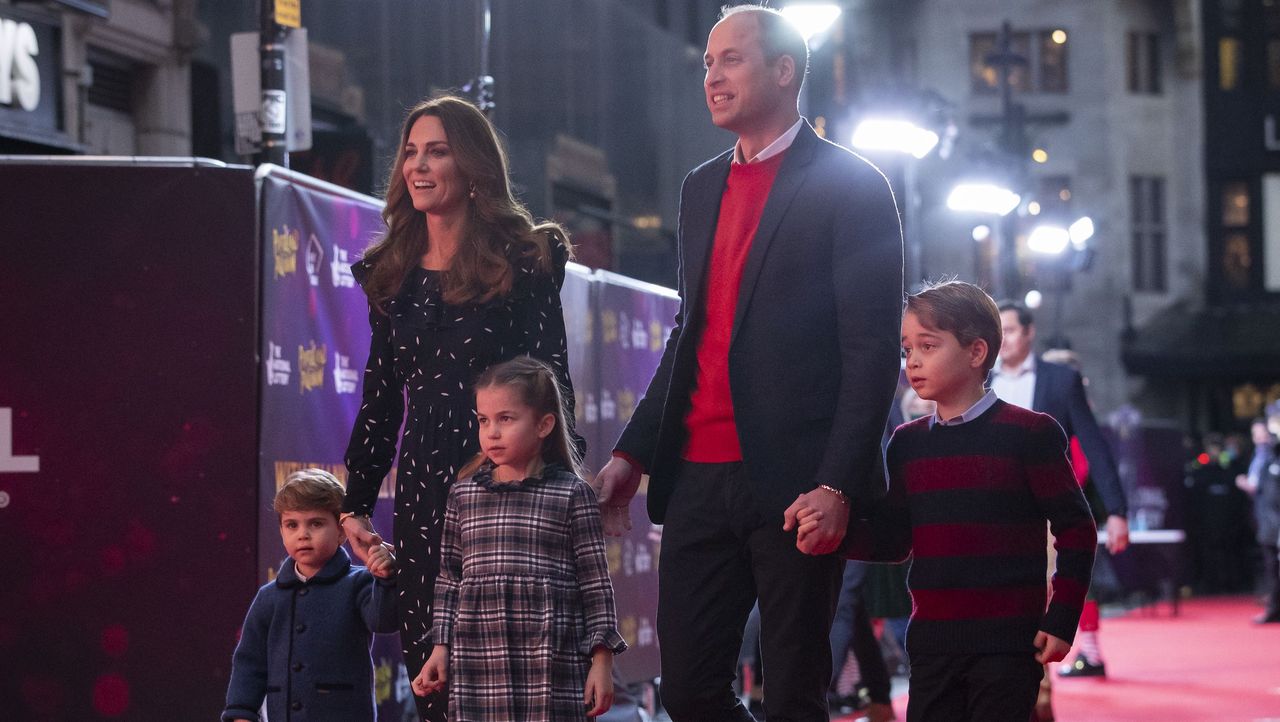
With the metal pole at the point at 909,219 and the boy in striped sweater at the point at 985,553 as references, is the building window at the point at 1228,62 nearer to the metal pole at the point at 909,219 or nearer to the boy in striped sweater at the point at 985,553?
the metal pole at the point at 909,219

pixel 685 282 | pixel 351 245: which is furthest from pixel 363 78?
pixel 685 282

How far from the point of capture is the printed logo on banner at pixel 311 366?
670cm

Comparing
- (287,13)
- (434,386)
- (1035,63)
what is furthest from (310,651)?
(1035,63)

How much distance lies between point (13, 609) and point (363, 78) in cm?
979

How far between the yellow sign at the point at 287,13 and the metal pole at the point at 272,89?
2cm

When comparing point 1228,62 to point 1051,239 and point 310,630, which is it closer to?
point 1051,239

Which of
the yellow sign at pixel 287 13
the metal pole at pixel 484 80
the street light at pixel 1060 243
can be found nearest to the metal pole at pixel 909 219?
the street light at pixel 1060 243

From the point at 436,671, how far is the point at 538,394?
2.52 ft

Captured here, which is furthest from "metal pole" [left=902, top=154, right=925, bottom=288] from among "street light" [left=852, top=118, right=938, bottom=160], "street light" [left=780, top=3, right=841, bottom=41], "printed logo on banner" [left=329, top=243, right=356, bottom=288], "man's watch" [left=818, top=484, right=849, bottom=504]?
"man's watch" [left=818, top=484, right=849, bottom=504]

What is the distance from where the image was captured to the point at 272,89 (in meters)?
8.85

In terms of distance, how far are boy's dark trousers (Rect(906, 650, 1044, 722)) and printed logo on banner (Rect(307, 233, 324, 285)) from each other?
127 inches

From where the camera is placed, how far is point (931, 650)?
14.9 feet

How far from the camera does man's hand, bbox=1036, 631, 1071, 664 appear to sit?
442cm

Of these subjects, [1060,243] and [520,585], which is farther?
[1060,243]
